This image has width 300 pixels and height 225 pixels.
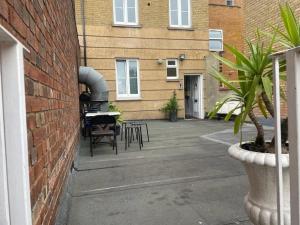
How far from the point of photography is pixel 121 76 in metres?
12.4

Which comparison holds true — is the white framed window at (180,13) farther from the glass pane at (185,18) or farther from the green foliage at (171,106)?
the green foliage at (171,106)

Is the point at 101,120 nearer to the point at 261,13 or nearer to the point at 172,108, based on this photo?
the point at 261,13

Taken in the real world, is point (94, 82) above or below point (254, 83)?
above

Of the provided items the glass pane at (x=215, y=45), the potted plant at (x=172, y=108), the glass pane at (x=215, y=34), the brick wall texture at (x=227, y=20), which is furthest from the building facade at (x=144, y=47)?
the brick wall texture at (x=227, y=20)

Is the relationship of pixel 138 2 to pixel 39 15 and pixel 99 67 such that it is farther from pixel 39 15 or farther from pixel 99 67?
pixel 39 15

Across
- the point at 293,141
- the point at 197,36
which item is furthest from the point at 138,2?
the point at 293,141

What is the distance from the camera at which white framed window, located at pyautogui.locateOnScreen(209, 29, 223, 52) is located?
1495cm

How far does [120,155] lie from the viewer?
6.00 m

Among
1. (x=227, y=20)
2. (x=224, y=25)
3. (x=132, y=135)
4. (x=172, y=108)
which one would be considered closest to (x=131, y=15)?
(x=172, y=108)

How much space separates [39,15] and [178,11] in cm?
1200

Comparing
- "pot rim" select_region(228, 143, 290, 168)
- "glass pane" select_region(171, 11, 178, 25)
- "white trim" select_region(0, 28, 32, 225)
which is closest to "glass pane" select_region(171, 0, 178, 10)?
"glass pane" select_region(171, 11, 178, 25)

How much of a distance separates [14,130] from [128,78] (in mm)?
11379

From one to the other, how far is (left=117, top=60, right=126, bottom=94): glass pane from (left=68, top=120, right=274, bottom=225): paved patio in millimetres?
6213

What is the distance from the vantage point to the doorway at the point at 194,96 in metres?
13.6
